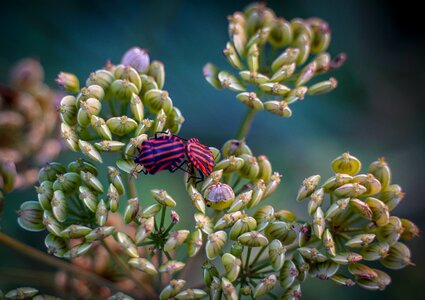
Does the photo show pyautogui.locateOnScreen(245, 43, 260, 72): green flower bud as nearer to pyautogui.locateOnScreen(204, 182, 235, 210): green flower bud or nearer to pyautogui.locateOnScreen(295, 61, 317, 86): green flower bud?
pyautogui.locateOnScreen(295, 61, 317, 86): green flower bud

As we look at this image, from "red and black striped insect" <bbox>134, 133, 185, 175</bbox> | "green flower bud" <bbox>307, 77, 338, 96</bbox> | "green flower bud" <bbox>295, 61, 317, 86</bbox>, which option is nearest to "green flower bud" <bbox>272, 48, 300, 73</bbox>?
"green flower bud" <bbox>295, 61, 317, 86</bbox>

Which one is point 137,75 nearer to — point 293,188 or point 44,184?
point 44,184

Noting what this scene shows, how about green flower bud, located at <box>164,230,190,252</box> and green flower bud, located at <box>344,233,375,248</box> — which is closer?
green flower bud, located at <box>164,230,190,252</box>

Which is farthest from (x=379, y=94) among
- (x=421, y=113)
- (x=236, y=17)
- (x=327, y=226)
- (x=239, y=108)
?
(x=327, y=226)

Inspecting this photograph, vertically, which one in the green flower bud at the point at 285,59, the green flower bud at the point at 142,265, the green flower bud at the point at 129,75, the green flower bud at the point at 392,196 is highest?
the green flower bud at the point at 285,59

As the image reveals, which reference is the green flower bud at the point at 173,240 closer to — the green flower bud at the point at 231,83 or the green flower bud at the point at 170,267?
the green flower bud at the point at 170,267

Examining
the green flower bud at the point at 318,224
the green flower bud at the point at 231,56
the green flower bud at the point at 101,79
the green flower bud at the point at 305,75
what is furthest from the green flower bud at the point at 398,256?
the green flower bud at the point at 101,79
